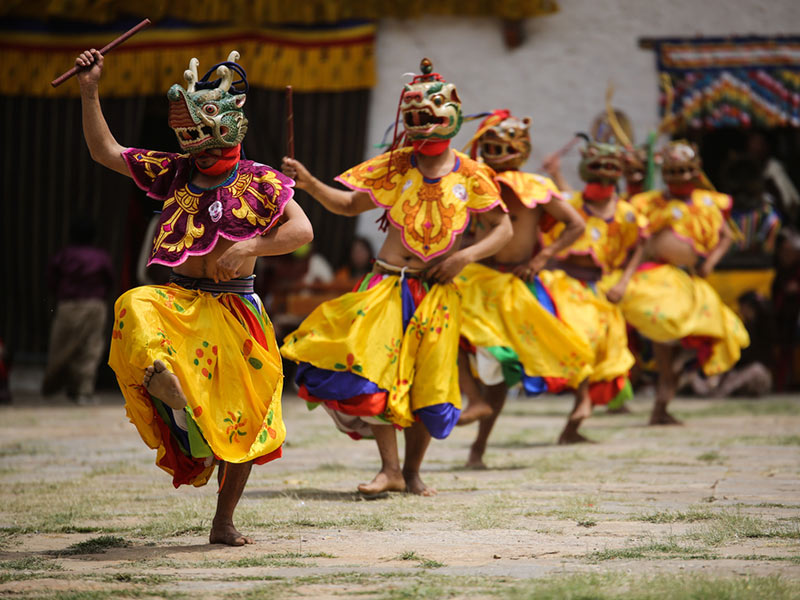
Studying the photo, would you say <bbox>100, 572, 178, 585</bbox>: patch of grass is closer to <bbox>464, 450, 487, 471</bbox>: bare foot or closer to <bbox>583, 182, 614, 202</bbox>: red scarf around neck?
<bbox>464, 450, 487, 471</bbox>: bare foot

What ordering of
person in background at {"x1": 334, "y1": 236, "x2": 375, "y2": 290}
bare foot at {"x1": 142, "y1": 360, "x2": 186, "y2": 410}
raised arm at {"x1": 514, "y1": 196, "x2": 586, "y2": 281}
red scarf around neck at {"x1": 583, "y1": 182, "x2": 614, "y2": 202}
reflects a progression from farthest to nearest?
person in background at {"x1": 334, "y1": 236, "x2": 375, "y2": 290} → red scarf around neck at {"x1": 583, "y1": 182, "x2": 614, "y2": 202} → raised arm at {"x1": 514, "y1": 196, "x2": 586, "y2": 281} → bare foot at {"x1": 142, "y1": 360, "x2": 186, "y2": 410}

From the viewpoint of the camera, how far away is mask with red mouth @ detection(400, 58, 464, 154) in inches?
247

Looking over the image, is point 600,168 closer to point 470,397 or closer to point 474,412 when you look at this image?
point 470,397

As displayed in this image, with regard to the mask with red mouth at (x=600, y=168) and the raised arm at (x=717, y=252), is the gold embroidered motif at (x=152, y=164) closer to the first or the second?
the mask with red mouth at (x=600, y=168)

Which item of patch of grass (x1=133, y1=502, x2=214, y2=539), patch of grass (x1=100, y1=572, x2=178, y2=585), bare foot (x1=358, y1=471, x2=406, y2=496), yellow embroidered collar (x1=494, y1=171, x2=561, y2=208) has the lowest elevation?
bare foot (x1=358, y1=471, x2=406, y2=496)

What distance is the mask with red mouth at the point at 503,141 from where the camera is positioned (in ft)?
24.9

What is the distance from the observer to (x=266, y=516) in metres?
5.34

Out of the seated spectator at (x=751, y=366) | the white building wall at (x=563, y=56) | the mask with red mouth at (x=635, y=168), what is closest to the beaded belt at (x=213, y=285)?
the mask with red mouth at (x=635, y=168)

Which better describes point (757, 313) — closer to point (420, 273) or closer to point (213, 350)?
point (420, 273)

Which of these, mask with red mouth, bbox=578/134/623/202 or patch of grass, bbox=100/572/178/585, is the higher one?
mask with red mouth, bbox=578/134/623/202

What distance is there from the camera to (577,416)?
8.56 meters

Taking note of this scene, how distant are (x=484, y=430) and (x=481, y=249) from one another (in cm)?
146

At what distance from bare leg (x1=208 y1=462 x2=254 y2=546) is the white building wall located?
8536mm

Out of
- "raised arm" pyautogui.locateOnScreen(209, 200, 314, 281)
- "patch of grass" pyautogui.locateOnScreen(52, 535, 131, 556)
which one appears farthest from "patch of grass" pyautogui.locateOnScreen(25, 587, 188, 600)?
"raised arm" pyautogui.locateOnScreen(209, 200, 314, 281)
